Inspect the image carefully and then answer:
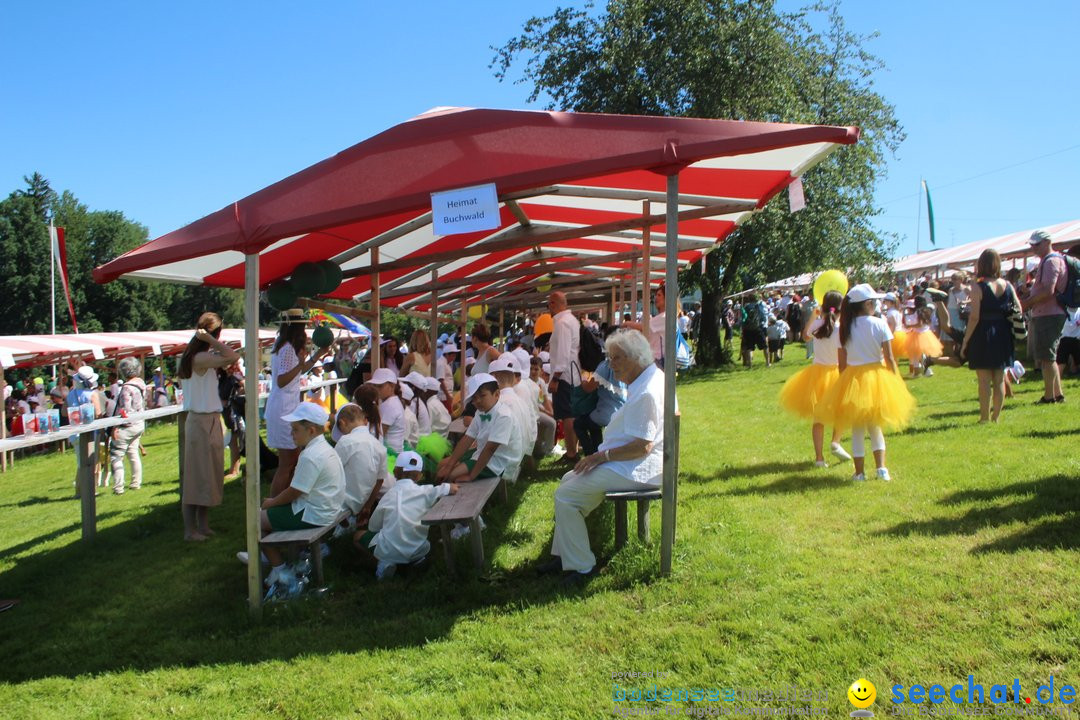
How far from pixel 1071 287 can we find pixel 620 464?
21.2ft

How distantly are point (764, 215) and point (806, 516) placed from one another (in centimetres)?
1390

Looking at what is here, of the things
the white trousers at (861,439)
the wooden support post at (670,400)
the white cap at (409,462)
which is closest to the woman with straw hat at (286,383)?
the white cap at (409,462)

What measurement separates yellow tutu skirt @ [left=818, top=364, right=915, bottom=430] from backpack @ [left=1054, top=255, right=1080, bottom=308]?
131 inches

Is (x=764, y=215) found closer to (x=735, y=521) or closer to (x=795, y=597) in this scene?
(x=735, y=521)

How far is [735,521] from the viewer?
5.51 meters

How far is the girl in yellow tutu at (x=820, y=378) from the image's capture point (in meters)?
7.12

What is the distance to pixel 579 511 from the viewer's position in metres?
4.71

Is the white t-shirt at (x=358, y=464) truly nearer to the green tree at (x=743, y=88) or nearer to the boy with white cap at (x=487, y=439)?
the boy with white cap at (x=487, y=439)

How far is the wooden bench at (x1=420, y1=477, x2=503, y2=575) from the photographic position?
4.69 m

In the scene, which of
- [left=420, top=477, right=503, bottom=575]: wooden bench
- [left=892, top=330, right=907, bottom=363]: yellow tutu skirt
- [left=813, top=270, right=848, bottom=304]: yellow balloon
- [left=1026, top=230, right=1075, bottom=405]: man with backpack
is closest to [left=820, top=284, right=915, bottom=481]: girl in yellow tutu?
[left=813, top=270, right=848, bottom=304]: yellow balloon

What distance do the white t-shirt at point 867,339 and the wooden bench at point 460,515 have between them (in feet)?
10.8

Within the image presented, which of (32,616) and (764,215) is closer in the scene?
(32,616)

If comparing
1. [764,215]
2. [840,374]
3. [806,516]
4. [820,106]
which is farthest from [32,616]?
[820,106]

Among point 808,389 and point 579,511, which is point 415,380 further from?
point 808,389
